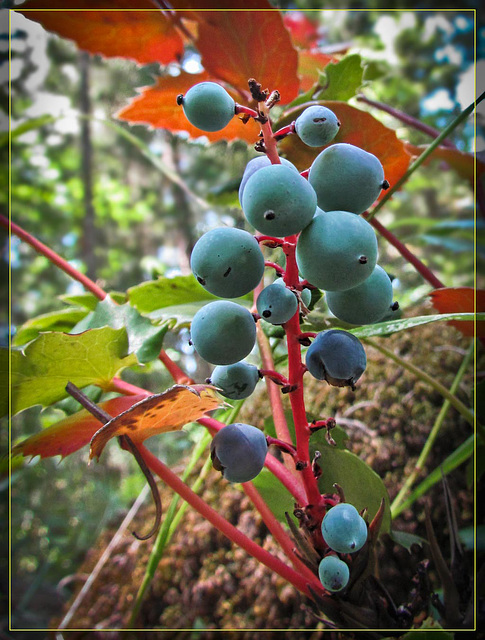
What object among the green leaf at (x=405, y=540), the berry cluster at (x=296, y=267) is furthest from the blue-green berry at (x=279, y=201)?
the green leaf at (x=405, y=540)

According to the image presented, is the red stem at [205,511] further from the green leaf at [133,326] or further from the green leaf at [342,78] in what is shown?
the green leaf at [342,78]

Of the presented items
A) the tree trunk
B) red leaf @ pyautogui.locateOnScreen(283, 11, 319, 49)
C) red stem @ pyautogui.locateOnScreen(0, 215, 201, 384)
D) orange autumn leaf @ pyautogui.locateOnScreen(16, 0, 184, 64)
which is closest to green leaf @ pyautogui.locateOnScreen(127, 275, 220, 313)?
red stem @ pyautogui.locateOnScreen(0, 215, 201, 384)

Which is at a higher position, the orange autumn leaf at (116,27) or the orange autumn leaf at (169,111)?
the orange autumn leaf at (116,27)

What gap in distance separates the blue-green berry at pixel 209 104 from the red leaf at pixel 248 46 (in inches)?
11.0

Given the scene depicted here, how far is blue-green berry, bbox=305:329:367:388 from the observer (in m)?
0.35

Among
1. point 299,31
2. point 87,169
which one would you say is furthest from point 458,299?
Result: point 87,169

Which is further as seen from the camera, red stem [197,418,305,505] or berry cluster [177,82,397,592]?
red stem [197,418,305,505]

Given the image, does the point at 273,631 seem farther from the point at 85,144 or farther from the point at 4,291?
the point at 85,144

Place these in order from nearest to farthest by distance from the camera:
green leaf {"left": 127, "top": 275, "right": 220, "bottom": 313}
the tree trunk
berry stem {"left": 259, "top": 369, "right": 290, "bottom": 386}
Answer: berry stem {"left": 259, "top": 369, "right": 290, "bottom": 386} → green leaf {"left": 127, "top": 275, "right": 220, "bottom": 313} → the tree trunk

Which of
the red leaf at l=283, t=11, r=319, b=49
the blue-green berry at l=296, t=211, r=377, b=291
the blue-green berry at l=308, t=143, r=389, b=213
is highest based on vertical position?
the red leaf at l=283, t=11, r=319, b=49

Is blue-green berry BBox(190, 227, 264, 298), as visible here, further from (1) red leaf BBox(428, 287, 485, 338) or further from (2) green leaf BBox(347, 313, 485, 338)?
(1) red leaf BBox(428, 287, 485, 338)

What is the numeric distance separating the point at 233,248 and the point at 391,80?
2.00m

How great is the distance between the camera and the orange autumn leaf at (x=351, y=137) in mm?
518

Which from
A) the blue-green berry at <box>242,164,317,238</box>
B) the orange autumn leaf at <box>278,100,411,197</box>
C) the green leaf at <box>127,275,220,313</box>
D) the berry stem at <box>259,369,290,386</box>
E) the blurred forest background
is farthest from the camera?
the blurred forest background
